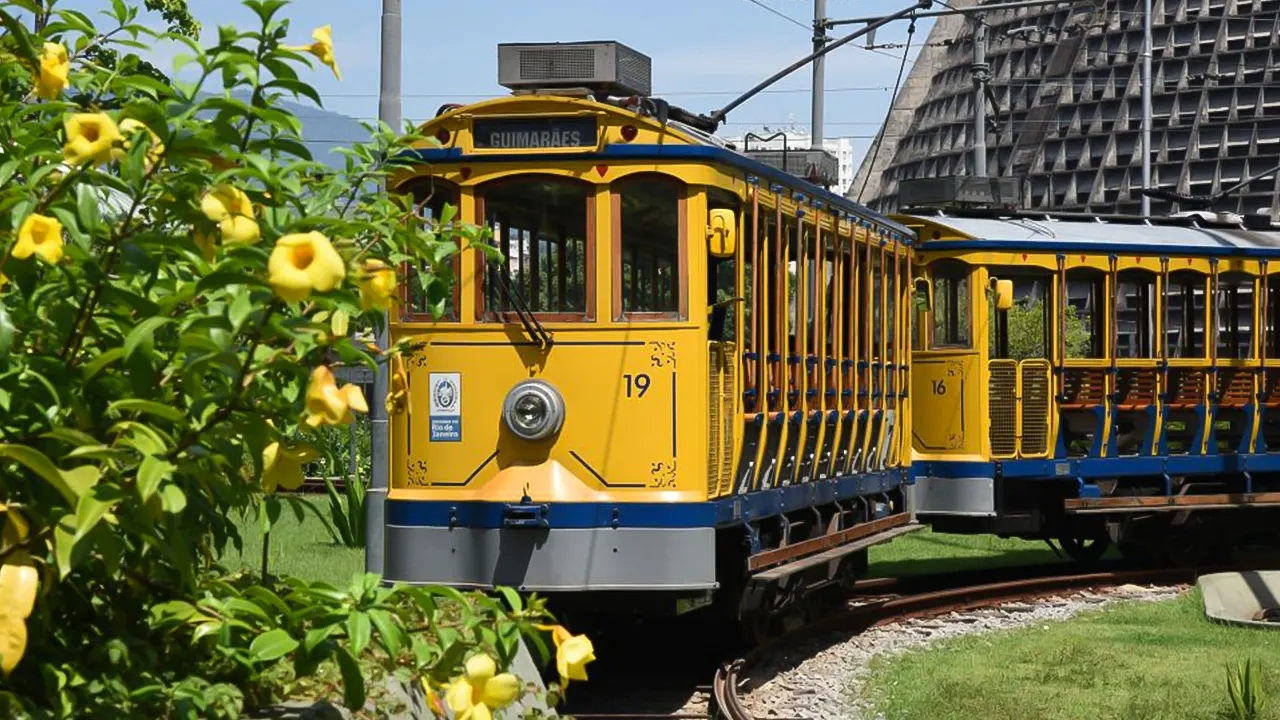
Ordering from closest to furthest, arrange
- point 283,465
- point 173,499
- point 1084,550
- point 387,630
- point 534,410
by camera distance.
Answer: point 173,499
point 387,630
point 283,465
point 534,410
point 1084,550

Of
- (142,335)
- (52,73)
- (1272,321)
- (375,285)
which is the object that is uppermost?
(52,73)

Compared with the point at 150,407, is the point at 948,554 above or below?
below

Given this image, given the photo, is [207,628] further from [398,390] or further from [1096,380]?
[1096,380]

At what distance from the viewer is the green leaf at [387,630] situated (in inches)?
153

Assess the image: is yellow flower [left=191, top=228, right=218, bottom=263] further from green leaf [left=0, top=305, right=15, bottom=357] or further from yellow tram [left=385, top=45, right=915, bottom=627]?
yellow tram [left=385, top=45, right=915, bottom=627]

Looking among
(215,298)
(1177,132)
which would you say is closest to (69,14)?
(215,298)

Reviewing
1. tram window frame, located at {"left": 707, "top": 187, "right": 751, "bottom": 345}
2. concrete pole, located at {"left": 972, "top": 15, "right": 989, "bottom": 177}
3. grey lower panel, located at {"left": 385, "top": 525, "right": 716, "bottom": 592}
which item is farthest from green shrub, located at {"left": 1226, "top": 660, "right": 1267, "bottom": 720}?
concrete pole, located at {"left": 972, "top": 15, "right": 989, "bottom": 177}

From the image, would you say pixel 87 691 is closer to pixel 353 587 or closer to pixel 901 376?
pixel 353 587

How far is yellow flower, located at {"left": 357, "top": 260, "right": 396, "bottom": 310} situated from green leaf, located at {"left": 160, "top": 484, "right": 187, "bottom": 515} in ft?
2.38

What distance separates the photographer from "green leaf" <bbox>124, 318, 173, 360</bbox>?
3.57 metres

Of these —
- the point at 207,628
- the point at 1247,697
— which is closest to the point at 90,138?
the point at 207,628

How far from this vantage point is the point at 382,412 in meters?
12.6

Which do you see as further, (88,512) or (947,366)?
(947,366)

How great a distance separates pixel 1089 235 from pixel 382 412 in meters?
9.08
